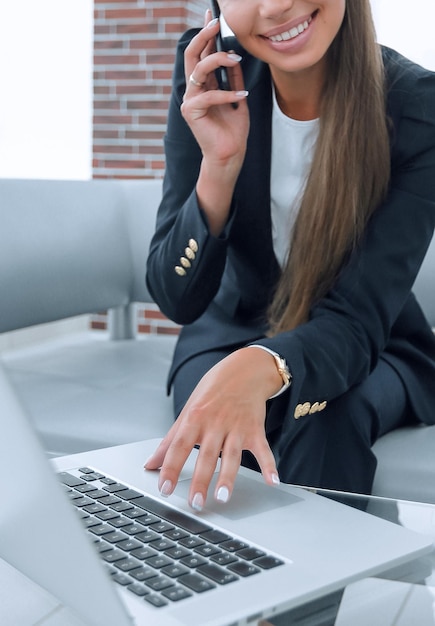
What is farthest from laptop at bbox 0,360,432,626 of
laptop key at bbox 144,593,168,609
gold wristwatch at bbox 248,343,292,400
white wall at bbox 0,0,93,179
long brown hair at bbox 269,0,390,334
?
white wall at bbox 0,0,93,179

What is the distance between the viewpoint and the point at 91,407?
5.57ft

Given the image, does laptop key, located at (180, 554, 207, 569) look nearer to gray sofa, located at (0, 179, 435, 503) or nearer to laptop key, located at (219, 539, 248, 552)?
laptop key, located at (219, 539, 248, 552)

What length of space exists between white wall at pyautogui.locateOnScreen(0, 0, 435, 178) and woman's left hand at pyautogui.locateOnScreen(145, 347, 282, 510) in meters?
3.28

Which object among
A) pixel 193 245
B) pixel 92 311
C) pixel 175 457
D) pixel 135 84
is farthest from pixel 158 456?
pixel 135 84

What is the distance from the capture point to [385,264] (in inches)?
54.7

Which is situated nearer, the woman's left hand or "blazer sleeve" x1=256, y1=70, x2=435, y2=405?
the woman's left hand

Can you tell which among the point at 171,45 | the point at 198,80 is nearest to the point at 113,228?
the point at 198,80

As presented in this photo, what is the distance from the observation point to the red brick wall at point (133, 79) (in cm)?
424

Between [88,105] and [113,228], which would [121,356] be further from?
[88,105]

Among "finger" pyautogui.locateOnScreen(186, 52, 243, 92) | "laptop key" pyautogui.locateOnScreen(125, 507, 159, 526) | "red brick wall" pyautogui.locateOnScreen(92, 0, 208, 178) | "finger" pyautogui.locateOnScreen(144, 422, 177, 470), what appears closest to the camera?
"laptop key" pyautogui.locateOnScreen(125, 507, 159, 526)

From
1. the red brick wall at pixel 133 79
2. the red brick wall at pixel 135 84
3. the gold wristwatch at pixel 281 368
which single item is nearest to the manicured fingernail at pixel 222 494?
the gold wristwatch at pixel 281 368

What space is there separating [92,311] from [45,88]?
2.26m

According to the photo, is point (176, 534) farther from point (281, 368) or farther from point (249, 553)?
point (281, 368)

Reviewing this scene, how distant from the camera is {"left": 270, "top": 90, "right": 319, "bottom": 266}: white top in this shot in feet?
5.03
